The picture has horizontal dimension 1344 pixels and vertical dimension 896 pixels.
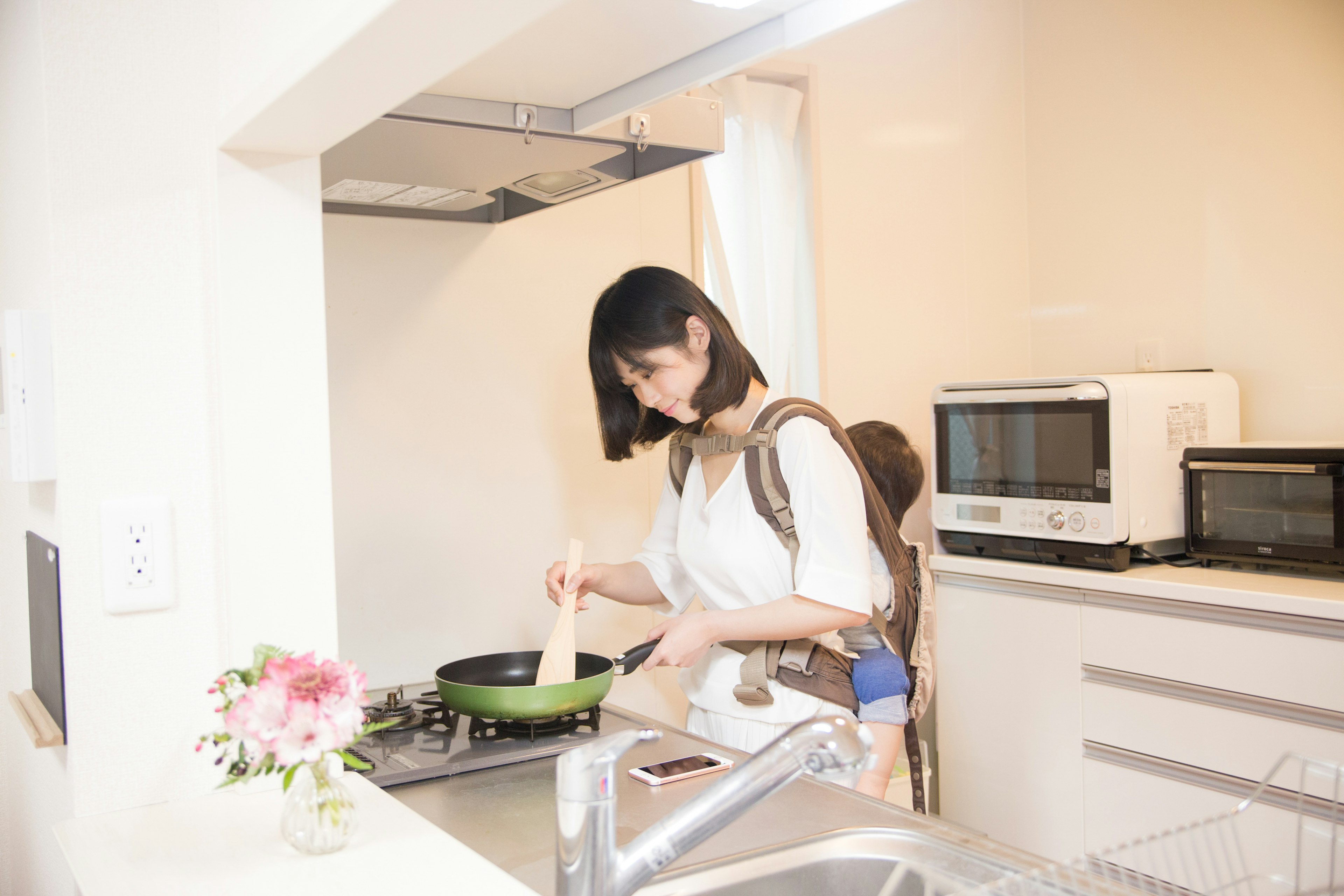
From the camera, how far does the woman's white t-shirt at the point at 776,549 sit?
1.51 metres

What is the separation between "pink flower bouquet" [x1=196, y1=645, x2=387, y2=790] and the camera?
867 mm

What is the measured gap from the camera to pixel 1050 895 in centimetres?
72

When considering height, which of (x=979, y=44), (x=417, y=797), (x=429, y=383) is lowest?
(x=417, y=797)

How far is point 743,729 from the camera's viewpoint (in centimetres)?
165

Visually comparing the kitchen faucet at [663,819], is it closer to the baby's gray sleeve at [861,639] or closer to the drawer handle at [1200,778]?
the baby's gray sleeve at [861,639]

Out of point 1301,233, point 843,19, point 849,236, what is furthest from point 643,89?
point 1301,233

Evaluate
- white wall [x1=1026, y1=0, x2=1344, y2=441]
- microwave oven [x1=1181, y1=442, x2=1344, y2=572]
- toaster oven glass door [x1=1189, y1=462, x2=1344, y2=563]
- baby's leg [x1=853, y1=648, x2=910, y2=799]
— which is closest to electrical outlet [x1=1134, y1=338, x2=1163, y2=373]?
white wall [x1=1026, y1=0, x2=1344, y2=441]

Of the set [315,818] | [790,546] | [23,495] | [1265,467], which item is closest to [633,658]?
[790,546]

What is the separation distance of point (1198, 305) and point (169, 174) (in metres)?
2.62

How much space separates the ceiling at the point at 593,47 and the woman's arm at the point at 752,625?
768mm

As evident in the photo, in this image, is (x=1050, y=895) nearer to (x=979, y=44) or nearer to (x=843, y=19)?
(x=843, y=19)

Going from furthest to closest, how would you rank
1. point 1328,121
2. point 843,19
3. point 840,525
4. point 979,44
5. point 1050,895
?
point 979,44, point 1328,121, point 840,525, point 843,19, point 1050,895

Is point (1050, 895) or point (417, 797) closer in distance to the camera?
point (1050, 895)

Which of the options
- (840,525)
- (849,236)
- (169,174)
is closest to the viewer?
(169,174)
